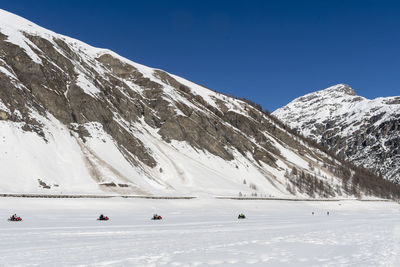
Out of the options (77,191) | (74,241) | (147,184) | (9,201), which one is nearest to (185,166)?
(147,184)

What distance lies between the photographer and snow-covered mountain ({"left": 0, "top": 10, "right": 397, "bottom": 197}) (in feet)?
264

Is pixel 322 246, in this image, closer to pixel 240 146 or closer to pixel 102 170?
pixel 102 170

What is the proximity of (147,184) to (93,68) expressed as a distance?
66.4 meters

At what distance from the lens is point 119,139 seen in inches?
4146

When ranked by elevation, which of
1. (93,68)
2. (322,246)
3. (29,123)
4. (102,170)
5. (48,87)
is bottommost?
(322,246)

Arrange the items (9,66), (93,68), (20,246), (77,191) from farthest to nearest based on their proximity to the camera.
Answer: (93,68) → (9,66) → (77,191) → (20,246)

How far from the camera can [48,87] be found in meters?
103

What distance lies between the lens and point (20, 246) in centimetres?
2177

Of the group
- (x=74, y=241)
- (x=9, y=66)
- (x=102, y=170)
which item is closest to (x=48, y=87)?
(x=9, y=66)

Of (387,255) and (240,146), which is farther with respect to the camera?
(240,146)

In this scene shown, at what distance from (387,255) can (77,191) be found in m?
63.2

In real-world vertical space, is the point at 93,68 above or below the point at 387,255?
above

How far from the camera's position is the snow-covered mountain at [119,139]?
80.4 metres

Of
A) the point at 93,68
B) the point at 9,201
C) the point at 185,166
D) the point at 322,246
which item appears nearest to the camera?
the point at 322,246
